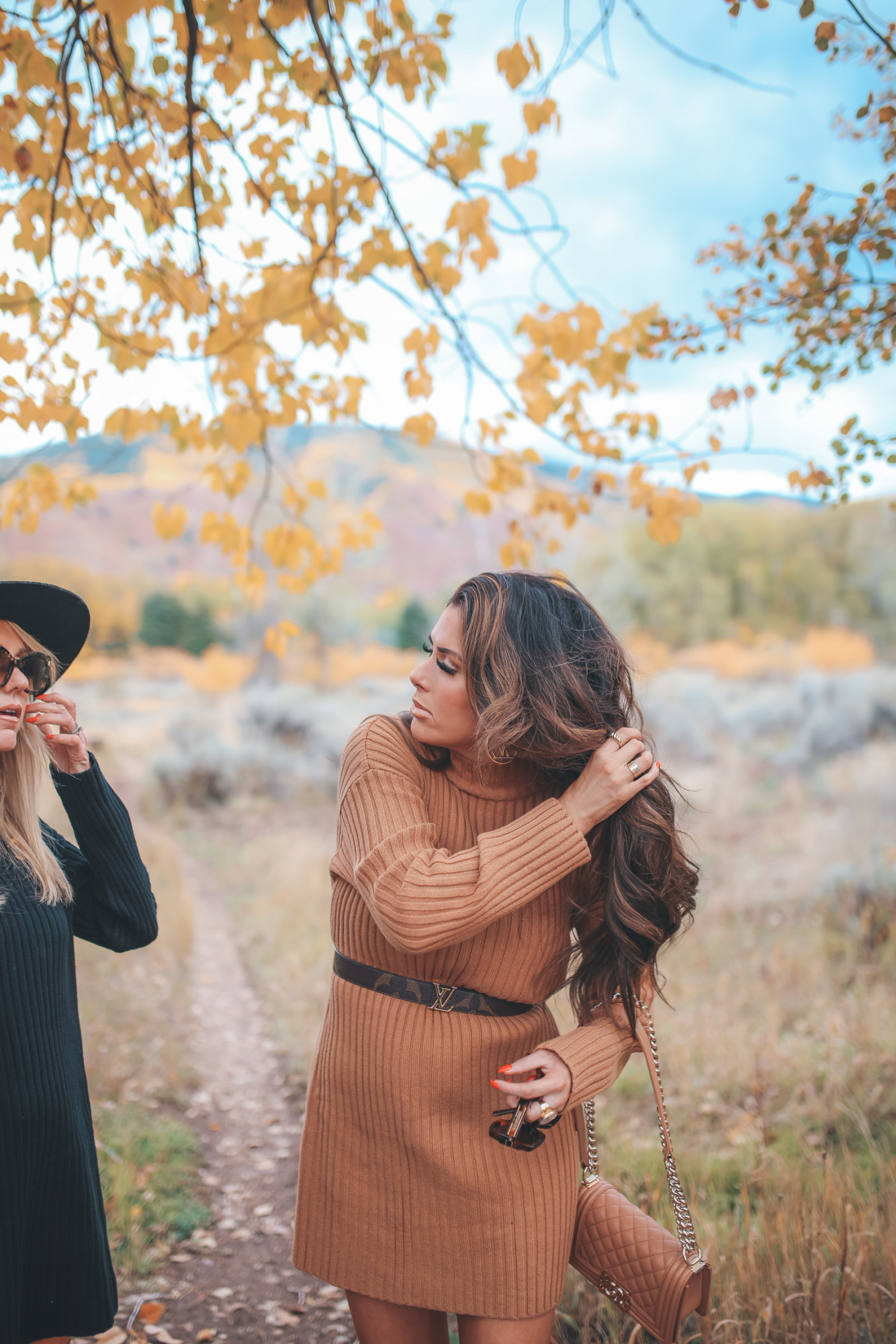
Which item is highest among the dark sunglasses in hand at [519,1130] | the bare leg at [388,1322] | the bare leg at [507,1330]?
the dark sunglasses in hand at [519,1130]

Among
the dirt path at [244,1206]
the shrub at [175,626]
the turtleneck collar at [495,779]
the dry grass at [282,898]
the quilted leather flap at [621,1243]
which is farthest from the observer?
the shrub at [175,626]

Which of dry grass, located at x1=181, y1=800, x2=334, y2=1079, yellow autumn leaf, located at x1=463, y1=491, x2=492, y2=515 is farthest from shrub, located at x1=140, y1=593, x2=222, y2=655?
yellow autumn leaf, located at x1=463, y1=491, x2=492, y2=515

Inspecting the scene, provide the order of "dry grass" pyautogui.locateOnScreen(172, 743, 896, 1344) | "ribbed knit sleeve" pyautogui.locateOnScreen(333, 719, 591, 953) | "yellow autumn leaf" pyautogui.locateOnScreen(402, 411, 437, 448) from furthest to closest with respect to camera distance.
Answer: "yellow autumn leaf" pyautogui.locateOnScreen(402, 411, 437, 448)
"dry grass" pyautogui.locateOnScreen(172, 743, 896, 1344)
"ribbed knit sleeve" pyautogui.locateOnScreen(333, 719, 591, 953)

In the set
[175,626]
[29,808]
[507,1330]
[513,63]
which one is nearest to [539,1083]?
[507,1330]

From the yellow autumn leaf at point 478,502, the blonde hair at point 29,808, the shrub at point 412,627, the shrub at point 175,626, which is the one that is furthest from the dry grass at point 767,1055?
the shrub at point 412,627

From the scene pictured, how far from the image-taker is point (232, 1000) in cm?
621

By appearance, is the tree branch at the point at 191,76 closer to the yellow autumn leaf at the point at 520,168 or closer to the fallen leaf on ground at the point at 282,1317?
the yellow autumn leaf at the point at 520,168

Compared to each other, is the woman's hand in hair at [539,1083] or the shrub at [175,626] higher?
the shrub at [175,626]

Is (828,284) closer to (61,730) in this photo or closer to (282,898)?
(61,730)

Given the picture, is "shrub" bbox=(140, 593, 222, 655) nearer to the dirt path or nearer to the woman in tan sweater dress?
the dirt path

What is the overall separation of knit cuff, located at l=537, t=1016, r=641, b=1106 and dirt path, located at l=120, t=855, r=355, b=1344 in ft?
6.22

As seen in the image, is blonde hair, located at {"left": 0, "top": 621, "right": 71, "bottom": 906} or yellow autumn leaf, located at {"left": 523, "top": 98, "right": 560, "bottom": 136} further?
yellow autumn leaf, located at {"left": 523, "top": 98, "right": 560, "bottom": 136}

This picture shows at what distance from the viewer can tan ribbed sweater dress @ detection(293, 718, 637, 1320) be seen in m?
1.77

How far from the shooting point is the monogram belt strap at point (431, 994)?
185cm
